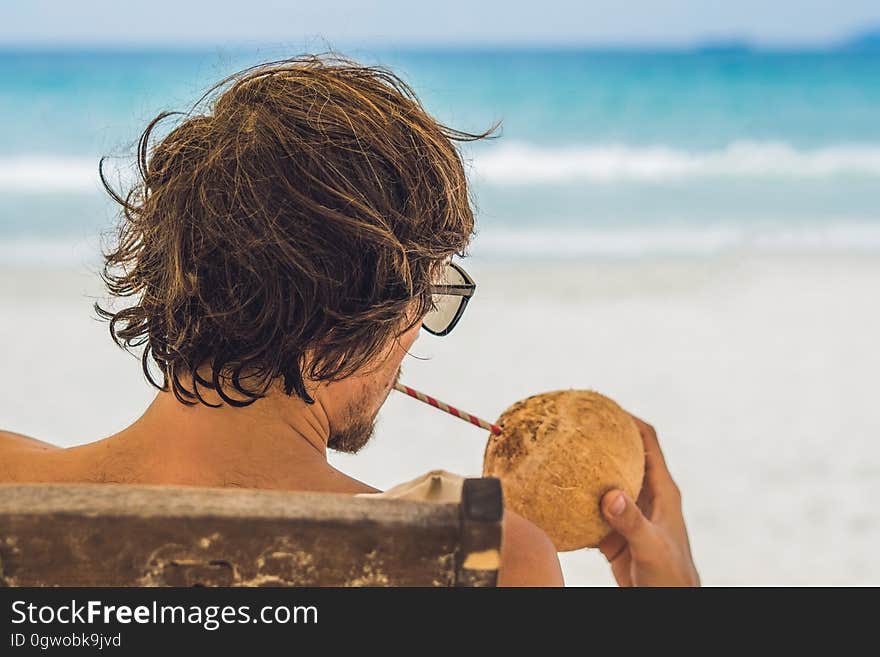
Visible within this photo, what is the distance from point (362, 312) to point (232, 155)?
26 cm

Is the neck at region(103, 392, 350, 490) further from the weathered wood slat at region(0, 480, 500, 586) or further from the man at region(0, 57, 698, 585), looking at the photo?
the weathered wood slat at region(0, 480, 500, 586)

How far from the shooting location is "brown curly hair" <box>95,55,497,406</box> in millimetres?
1441

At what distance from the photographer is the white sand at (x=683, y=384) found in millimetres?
4355

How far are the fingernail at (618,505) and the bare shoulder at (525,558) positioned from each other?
50 centimetres

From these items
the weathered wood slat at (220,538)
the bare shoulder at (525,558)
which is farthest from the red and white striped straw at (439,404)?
the weathered wood slat at (220,538)

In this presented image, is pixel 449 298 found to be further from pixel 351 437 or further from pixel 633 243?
pixel 633 243

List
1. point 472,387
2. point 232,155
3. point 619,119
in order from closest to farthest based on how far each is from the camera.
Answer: point 232,155
point 472,387
point 619,119

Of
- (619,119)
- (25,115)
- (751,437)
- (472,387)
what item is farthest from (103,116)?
(751,437)

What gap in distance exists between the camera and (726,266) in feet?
28.7

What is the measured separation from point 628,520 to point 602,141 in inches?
489

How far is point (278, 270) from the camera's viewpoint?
1448 millimetres

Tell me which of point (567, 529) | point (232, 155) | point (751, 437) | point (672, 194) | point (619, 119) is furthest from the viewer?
point (619, 119)

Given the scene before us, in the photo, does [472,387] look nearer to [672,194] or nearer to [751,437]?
[751,437]

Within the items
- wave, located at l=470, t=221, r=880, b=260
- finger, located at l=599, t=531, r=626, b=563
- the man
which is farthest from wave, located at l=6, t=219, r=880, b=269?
the man
